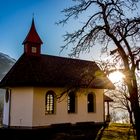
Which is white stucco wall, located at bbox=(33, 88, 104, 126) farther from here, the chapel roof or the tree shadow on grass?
the chapel roof

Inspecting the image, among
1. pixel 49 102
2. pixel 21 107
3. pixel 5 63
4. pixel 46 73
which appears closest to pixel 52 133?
pixel 49 102

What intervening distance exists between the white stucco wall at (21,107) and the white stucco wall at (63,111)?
1.41 feet

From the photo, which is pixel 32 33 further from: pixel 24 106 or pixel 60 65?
pixel 24 106

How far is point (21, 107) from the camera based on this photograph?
20.6 metres

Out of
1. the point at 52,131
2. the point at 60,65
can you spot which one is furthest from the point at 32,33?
the point at 52,131

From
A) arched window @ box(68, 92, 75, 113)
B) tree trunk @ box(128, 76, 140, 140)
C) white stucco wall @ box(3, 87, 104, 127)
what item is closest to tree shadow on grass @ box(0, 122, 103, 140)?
white stucco wall @ box(3, 87, 104, 127)

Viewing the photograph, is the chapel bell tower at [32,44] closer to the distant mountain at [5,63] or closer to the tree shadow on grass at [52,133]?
the tree shadow on grass at [52,133]

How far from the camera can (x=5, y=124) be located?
2155 cm

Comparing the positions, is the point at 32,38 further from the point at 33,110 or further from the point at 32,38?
the point at 33,110

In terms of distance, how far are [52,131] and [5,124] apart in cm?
461

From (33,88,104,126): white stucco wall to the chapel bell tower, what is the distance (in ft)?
15.6

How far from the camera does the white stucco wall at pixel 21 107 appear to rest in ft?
Answer: 66.2

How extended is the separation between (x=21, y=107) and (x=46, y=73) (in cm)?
395

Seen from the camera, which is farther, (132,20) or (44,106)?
(44,106)
